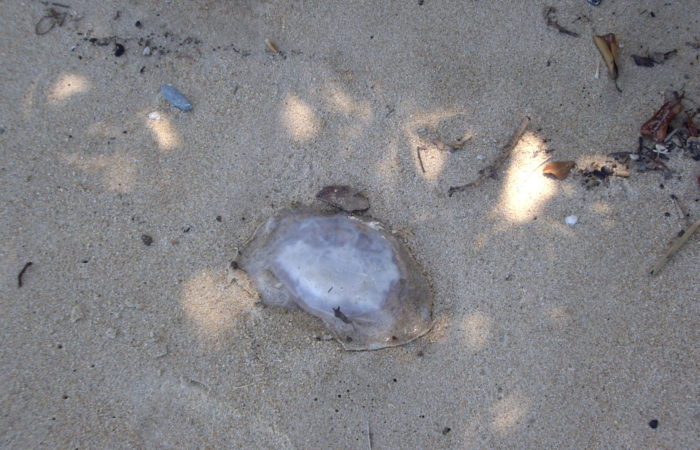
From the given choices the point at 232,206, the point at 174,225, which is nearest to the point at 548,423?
the point at 232,206

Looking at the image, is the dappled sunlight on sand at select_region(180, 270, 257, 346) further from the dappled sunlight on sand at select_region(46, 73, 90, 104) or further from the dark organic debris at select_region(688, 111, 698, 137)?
the dark organic debris at select_region(688, 111, 698, 137)

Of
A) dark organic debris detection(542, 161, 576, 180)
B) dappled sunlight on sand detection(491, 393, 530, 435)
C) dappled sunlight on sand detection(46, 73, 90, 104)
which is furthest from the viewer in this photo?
dappled sunlight on sand detection(46, 73, 90, 104)

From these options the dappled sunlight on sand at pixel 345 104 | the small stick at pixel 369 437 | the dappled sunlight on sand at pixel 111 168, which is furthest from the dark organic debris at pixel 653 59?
the dappled sunlight on sand at pixel 111 168

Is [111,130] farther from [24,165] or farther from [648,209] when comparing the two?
[648,209]

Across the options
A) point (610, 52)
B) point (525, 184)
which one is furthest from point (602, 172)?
point (610, 52)

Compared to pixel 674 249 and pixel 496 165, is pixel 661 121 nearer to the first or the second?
pixel 674 249

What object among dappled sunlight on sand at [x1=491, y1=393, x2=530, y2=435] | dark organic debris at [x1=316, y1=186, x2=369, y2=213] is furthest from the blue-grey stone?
dappled sunlight on sand at [x1=491, y1=393, x2=530, y2=435]
